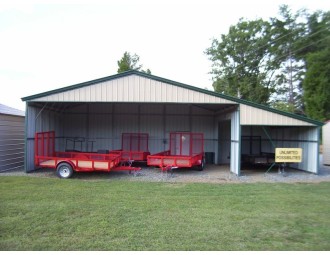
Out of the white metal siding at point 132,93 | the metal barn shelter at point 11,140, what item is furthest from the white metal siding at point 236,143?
the metal barn shelter at point 11,140

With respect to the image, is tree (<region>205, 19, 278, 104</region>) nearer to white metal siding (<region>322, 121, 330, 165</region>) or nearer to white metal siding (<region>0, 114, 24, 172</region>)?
white metal siding (<region>322, 121, 330, 165</region>)

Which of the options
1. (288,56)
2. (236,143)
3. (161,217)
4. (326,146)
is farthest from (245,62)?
(161,217)

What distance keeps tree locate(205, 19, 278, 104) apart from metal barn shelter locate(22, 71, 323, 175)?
21.5 m

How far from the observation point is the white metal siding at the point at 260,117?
1228cm

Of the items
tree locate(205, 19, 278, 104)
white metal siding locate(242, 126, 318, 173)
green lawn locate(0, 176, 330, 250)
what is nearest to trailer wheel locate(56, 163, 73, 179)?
green lawn locate(0, 176, 330, 250)

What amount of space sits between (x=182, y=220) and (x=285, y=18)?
3892cm

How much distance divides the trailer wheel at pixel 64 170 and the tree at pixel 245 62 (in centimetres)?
3061

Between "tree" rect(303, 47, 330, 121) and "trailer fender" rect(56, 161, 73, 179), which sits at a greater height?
"tree" rect(303, 47, 330, 121)

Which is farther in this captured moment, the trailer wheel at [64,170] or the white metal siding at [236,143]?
the white metal siding at [236,143]

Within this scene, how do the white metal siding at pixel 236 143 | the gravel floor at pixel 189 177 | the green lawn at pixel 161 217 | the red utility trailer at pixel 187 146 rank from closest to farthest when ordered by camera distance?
the green lawn at pixel 161 217, the gravel floor at pixel 189 177, the white metal siding at pixel 236 143, the red utility trailer at pixel 187 146

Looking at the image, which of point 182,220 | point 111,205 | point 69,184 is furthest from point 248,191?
point 69,184

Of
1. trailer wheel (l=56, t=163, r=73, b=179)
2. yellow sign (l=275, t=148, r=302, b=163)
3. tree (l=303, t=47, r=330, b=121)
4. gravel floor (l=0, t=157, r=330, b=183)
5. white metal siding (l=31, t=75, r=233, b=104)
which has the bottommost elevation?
gravel floor (l=0, t=157, r=330, b=183)

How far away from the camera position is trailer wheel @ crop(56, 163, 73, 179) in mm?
11445

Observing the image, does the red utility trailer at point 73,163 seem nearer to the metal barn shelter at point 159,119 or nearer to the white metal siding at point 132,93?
the metal barn shelter at point 159,119
